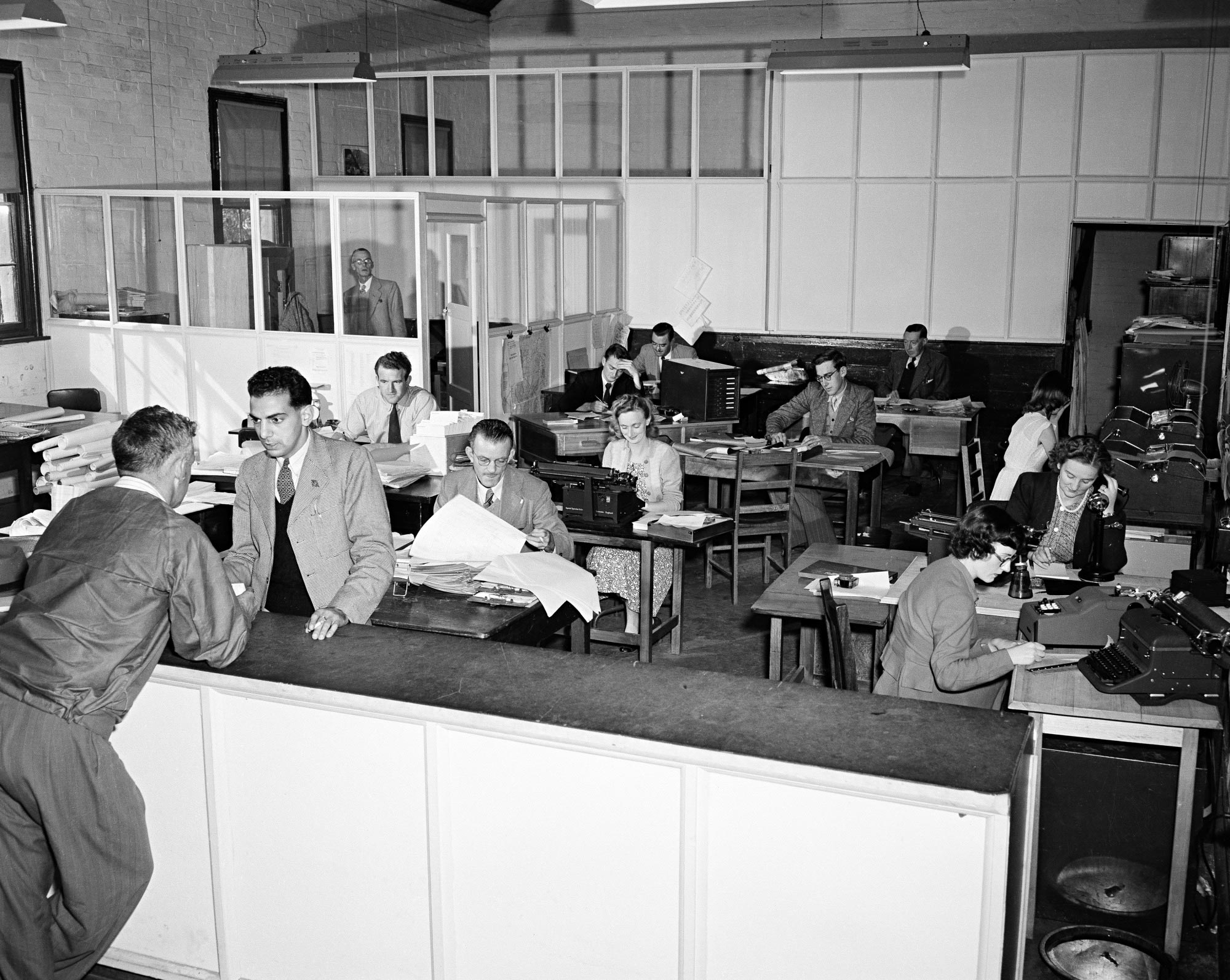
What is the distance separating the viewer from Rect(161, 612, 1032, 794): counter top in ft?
7.14

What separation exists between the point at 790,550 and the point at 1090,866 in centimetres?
350

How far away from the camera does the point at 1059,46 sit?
12047 millimetres

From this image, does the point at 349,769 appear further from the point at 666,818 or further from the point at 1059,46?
the point at 1059,46

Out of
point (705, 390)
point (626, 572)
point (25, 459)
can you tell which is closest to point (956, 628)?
point (626, 572)

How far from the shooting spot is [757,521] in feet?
24.4

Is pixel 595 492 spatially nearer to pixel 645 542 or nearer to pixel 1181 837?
pixel 645 542

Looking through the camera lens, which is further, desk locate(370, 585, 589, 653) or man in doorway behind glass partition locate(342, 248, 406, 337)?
man in doorway behind glass partition locate(342, 248, 406, 337)

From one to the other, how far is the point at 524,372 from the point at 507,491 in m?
4.46

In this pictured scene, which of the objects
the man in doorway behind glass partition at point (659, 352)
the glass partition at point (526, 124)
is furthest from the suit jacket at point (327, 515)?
the glass partition at point (526, 124)

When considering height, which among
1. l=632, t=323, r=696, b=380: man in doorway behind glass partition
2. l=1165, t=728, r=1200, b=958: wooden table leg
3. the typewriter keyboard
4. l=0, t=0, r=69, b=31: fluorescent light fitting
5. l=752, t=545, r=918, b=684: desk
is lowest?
l=1165, t=728, r=1200, b=958: wooden table leg

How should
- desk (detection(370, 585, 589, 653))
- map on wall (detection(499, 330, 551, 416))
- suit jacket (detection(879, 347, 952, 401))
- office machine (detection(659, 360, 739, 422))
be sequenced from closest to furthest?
desk (detection(370, 585, 589, 653)) → office machine (detection(659, 360, 739, 422)) → map on wall (detection(499, 330, 551, 416)) → suit jacket (detection(879, 347, 952, 401))

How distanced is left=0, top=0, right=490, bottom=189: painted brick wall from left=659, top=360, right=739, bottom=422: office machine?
4615 millimetres

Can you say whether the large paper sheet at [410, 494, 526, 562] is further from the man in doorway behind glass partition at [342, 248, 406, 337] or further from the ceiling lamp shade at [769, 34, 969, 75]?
the ceiling lamp shade at [769, 34, 969, 75]

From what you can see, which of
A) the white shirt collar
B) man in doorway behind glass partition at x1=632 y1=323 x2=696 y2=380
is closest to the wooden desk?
man in doorway behind glass partition at x1=632 y1=323 x2=696 y2=380
